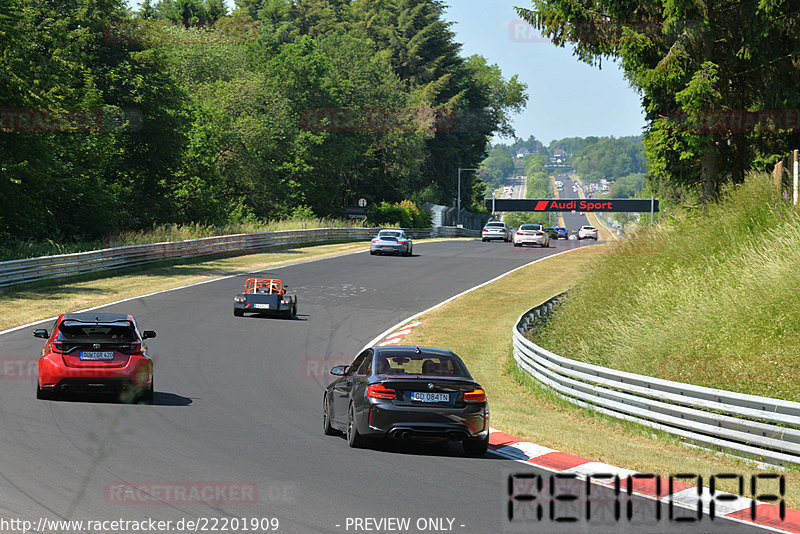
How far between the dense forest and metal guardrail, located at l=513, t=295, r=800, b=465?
28.0 meters

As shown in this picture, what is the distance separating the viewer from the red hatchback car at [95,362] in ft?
47.9

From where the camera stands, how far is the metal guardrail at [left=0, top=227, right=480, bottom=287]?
1296 inches

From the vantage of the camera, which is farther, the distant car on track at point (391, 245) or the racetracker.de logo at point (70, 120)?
the distant car on track at point (391, 245)

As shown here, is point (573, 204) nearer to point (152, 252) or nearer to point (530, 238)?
point (530, 238)

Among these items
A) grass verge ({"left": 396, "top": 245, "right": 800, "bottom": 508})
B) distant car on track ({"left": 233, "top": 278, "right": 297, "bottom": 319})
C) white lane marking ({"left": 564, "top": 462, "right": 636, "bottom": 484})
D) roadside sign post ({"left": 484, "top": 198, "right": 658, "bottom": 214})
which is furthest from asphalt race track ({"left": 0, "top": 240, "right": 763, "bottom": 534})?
roadside sign post ({"left": 484, "top": 198, "right": 658, "bottom": 214})

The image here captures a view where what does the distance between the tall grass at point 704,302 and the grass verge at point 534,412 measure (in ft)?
5.68

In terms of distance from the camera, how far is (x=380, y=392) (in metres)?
11.6

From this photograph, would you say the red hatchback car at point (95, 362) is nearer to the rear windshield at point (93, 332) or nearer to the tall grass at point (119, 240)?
the rear windshield at point (93, 332)

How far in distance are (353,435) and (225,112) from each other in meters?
63.2

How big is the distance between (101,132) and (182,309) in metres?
22.4

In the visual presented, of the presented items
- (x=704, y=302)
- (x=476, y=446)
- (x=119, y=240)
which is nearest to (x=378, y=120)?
(x=119, y=240)

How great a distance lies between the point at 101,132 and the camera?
4816cm

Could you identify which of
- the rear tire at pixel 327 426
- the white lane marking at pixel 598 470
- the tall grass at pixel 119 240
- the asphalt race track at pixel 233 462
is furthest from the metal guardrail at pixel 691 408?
the tall grass at pixel 119 240

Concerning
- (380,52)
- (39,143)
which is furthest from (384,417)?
(380,52)
